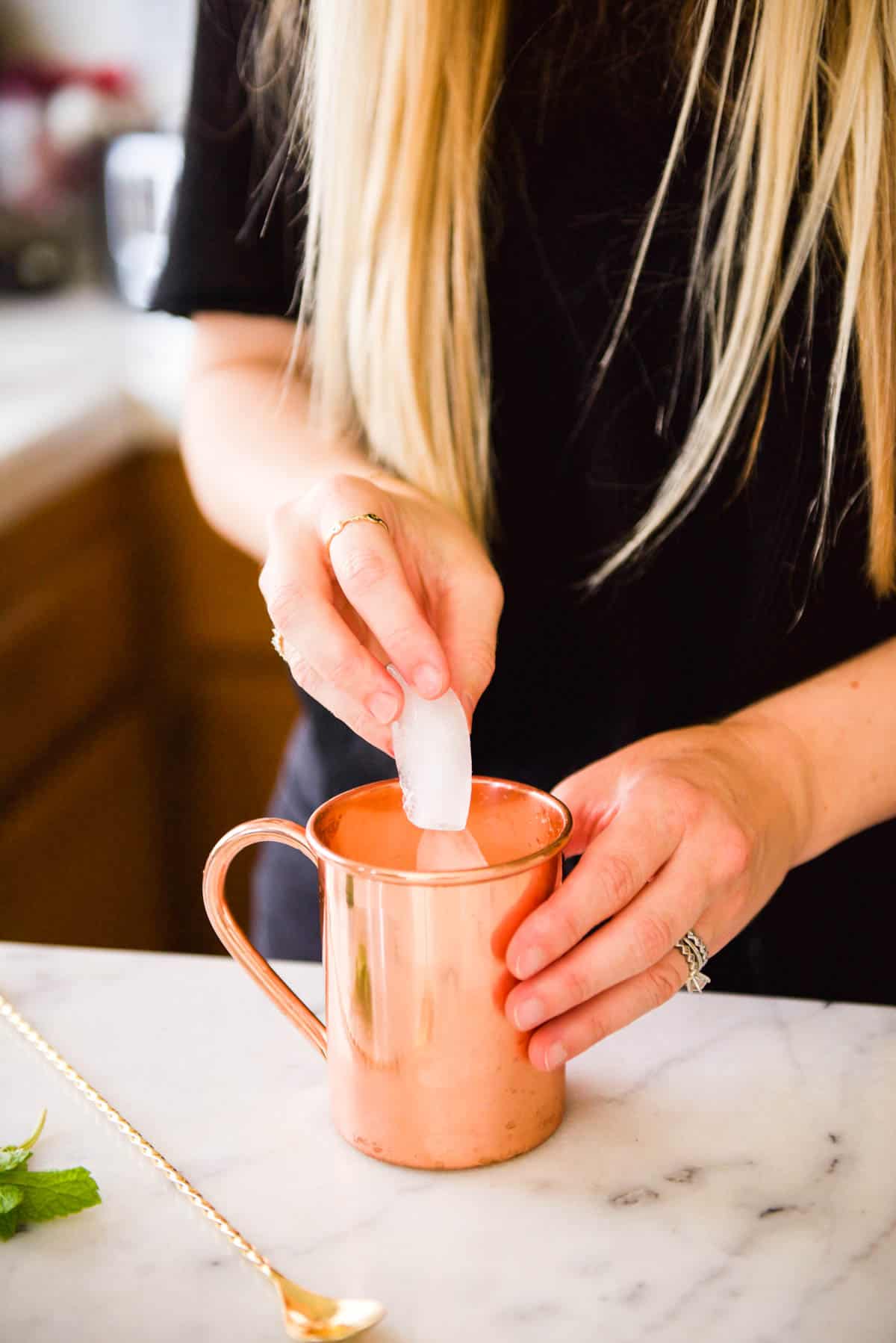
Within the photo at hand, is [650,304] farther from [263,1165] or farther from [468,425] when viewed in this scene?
[263,1165]

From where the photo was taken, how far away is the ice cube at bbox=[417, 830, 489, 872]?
0.52m

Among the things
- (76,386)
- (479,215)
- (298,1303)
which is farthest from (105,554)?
(298,1303)

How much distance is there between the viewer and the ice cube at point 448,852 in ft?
1.71

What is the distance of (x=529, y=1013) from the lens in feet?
1.62

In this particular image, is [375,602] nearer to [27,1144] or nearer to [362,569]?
[362,569]

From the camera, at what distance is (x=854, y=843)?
0.83m

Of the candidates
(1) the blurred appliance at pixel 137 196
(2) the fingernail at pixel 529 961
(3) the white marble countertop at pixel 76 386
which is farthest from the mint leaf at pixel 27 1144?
(1) the blurred appliance at pixel 137 196

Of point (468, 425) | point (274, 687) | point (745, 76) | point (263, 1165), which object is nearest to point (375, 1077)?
point (263, 1165)

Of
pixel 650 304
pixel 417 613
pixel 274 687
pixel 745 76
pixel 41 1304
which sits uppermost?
pixel 745 76

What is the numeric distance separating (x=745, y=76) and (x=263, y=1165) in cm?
57

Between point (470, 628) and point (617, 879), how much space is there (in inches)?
5.3

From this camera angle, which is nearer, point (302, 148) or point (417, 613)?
point (417, 613)

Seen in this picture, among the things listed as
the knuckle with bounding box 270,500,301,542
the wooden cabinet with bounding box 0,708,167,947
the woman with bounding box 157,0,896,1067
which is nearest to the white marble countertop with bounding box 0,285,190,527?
the wooden cabinet with bounding box 0,708,167,947

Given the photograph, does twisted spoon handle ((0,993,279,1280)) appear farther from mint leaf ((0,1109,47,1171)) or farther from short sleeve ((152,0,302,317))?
short sleeve ((152,0,302,317))
